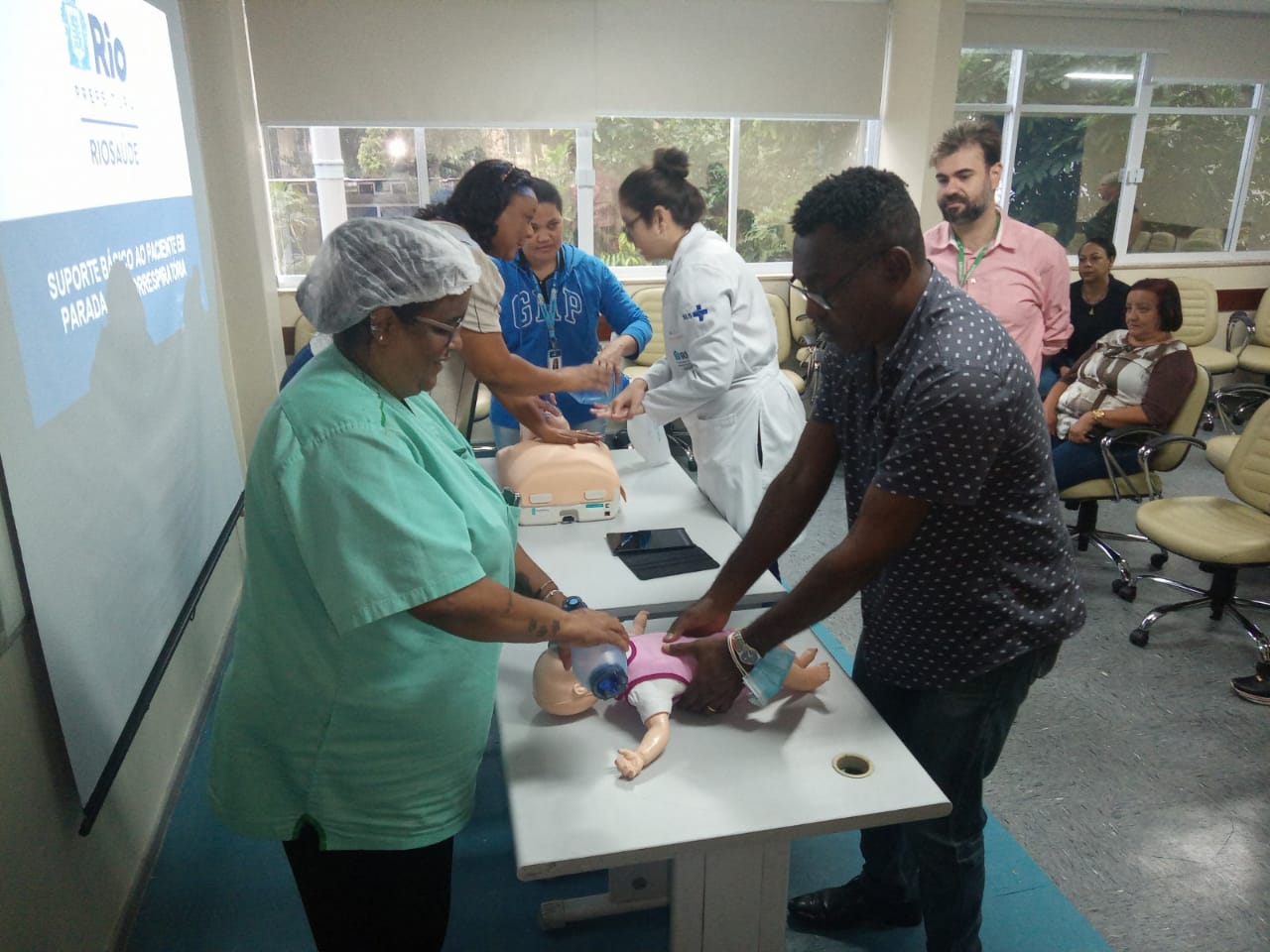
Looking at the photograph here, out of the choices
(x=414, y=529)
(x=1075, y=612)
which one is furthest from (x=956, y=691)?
(x=414, y=529)

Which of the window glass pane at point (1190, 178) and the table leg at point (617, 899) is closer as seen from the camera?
the table leg at point (617, 899)

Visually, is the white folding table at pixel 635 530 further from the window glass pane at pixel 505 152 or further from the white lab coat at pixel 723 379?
the window glass pane at pixel 505 152

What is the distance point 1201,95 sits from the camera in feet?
22.0

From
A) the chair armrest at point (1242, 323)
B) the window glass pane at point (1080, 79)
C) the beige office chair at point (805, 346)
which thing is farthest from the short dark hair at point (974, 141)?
the chair armrest at point (1242, 323)

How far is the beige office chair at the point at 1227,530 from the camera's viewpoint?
9.61 ft

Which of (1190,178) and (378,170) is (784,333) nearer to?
(378,170)

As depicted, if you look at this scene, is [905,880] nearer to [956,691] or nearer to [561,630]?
[956,691]

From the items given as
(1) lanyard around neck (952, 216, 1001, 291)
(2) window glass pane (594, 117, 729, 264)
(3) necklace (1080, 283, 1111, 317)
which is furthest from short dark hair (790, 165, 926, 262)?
(2) window glass pane (594, 117, 729, 264)

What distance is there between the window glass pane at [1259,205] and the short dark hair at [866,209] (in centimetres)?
756

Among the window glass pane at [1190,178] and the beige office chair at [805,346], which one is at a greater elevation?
the window glass pane at [1190,178]

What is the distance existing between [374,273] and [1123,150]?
7.26 m

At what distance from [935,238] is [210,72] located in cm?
281

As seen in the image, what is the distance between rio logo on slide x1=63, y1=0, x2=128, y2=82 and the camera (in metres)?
1.73

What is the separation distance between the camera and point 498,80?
534 cm
